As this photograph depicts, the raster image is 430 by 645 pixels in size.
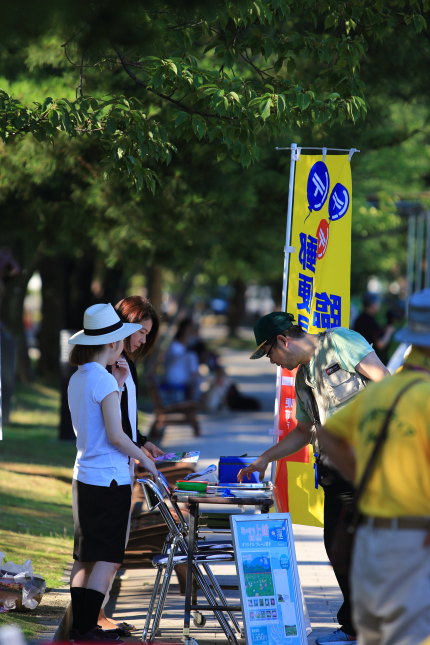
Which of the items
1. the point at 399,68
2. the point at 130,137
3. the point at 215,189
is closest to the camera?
the point at 130,137

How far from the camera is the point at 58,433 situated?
16.0m

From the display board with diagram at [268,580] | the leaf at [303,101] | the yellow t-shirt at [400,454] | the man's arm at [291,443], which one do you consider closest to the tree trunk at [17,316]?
the leaf at [303,101]

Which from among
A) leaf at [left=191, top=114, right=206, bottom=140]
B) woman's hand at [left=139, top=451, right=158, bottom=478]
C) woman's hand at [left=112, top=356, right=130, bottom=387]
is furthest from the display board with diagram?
leaf at [left=191, top=114, right=206, bottom=140]

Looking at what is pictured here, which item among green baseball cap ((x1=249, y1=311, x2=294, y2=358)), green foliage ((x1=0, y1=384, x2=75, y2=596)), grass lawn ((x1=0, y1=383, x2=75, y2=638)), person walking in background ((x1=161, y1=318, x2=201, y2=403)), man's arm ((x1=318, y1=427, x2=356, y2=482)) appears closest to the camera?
man's arm ((x1=318, y1=427, x2=356, y2=482))

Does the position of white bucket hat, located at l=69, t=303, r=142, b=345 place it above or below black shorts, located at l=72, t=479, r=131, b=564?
above

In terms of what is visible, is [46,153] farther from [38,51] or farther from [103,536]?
[103,536]

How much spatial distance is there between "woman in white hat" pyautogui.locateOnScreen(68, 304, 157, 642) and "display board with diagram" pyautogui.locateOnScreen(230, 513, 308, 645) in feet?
2.16

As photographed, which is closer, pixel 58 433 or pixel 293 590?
pixel 293 590

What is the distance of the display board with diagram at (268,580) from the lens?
5762 mm

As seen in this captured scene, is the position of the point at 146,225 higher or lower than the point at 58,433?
higher

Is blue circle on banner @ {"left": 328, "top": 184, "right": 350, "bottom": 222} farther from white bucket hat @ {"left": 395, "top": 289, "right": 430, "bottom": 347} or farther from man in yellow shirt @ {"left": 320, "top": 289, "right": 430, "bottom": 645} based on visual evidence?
man in yellow shirt @ {"left": 320, "top": 289, "right": 430, "bottom": 645}

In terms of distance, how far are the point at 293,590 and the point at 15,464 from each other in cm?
697

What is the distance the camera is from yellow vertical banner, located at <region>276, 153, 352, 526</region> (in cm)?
704

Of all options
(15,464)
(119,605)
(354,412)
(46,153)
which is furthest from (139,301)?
(15,464)
